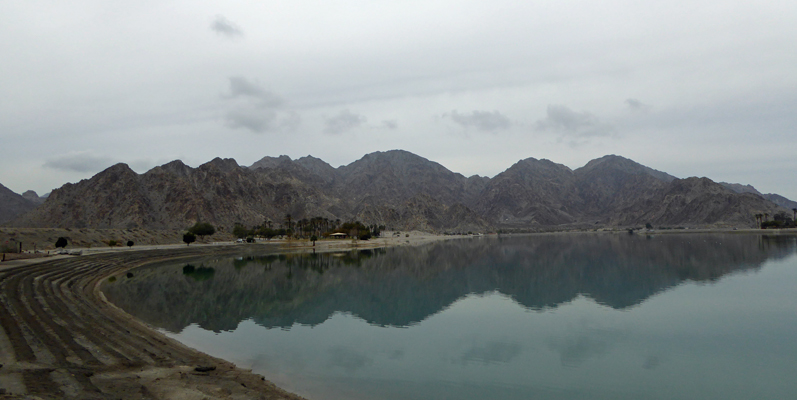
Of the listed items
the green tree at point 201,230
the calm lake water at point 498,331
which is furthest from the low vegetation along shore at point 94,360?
the green tree at point 201,230

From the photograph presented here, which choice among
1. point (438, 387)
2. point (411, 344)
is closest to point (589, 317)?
point (411, 344)

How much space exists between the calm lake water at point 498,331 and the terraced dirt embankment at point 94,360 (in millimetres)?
2228

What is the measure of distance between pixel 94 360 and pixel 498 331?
762 inches

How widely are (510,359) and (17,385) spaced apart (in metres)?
17.6

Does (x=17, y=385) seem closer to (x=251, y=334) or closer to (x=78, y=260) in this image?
(x=251, y=334)

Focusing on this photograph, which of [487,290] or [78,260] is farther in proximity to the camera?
[78,260]

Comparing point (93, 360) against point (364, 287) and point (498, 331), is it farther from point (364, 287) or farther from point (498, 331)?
point (364, 287)

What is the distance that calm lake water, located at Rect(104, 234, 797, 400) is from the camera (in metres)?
16.5

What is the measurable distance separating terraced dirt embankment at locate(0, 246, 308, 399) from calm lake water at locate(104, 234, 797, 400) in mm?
2228

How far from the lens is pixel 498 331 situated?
24.8m

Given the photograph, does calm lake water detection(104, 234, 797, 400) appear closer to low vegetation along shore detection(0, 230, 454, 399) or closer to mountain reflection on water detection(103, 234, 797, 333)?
mountain reflection on water detection(103, 234, 797, 333)

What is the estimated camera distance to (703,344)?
2141 centimetres

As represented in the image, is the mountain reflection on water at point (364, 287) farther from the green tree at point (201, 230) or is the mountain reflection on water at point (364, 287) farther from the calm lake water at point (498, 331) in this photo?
the green tree at point (201, 230)

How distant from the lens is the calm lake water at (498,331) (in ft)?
54.0
